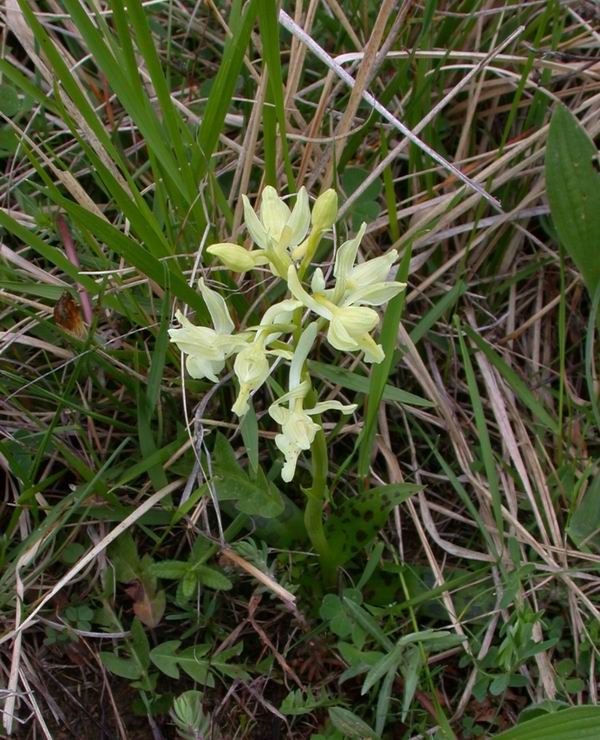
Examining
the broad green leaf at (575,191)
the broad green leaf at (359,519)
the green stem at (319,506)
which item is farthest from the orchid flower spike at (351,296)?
the broad green leaf at (575,191)

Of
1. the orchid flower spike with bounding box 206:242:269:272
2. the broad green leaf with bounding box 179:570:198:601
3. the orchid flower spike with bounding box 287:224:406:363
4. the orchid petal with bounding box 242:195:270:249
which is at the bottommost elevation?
the broad green leaf with bounding box 179:570:198:601

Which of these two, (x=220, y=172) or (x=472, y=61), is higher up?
(x=472, y=61)

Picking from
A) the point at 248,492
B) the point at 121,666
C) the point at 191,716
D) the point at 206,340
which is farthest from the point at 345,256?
the point at 121,666

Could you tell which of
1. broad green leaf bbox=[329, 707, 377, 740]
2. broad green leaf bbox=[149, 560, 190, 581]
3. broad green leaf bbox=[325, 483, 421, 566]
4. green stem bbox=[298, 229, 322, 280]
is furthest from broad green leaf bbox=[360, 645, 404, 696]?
green stem bbox=[298, 229, 322, 280]

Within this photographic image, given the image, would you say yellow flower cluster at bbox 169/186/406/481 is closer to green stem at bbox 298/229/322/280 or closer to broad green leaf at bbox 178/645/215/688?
green stem at bbox 298/229/322/280

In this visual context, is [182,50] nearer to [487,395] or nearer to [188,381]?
[188,381]

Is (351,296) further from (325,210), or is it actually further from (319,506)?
(319,506)

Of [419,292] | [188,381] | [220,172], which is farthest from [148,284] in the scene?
[419,292]
